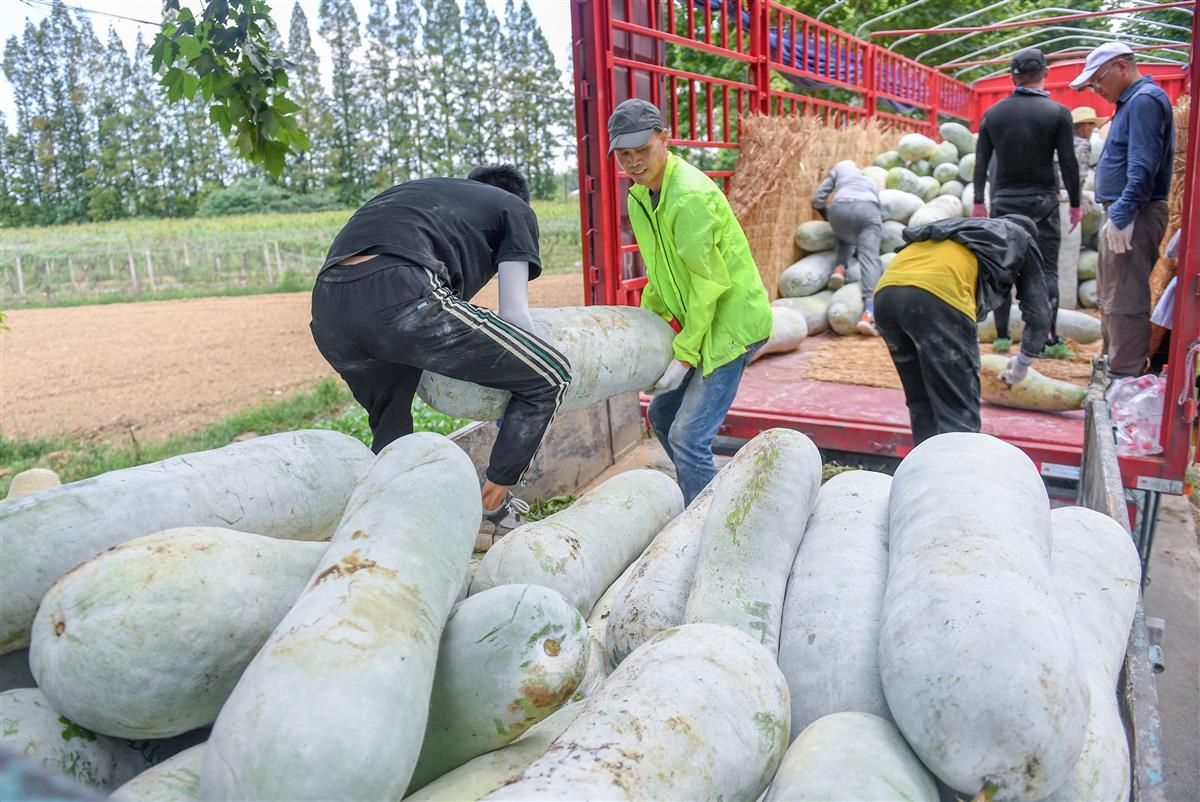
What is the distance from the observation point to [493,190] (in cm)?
348

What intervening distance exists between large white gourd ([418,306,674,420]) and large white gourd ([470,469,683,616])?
429 millimetres

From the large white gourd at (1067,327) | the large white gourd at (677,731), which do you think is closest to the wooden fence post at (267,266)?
the large white gourd at (1067,327)

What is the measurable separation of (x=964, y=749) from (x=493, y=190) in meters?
2.62

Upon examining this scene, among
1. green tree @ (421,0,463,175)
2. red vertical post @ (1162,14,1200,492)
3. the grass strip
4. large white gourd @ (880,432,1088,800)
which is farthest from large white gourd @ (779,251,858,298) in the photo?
green tree @ (421,0,463,175)

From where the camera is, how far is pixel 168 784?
1572 millimetres

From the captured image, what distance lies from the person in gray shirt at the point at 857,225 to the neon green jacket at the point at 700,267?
4.36 m

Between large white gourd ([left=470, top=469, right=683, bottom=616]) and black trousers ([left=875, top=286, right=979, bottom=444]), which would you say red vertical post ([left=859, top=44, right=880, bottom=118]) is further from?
large white gourd ([left=470, top=469, right=683, bottom=616])

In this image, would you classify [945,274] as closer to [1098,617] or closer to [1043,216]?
[1098,617]

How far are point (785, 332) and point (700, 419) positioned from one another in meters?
3.12

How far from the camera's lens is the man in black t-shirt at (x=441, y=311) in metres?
3.07

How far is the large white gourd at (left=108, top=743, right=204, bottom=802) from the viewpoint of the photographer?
60.2 inches

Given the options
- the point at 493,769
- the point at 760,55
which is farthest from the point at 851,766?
the point at 760,55

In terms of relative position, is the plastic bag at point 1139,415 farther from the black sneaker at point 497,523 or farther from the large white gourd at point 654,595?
the black sneaker at point 497,523

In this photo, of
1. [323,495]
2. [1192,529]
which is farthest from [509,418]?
[1192,529]
